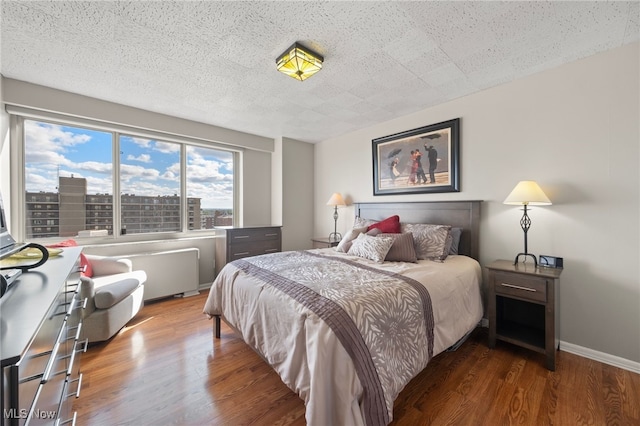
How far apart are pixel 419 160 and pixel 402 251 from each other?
4.38ft

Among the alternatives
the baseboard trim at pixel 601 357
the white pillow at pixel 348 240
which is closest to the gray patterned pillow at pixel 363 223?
the white pillow at pixel 348 240

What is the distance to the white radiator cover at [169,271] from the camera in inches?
123

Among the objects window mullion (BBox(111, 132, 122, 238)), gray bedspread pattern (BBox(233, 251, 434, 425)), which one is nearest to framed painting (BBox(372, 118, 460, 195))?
gray bedspread pattern (BBox(233, 251, 434, 425))

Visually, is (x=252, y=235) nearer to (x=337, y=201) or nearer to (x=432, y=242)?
(x=337, y=201)

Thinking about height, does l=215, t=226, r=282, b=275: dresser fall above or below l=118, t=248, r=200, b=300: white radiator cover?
above

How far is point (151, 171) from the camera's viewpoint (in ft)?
11.5

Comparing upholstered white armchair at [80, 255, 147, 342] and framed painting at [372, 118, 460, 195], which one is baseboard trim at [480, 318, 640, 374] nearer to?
framed painting at [372, 118, 460, 195]

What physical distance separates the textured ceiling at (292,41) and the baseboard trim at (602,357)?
94.9 inches

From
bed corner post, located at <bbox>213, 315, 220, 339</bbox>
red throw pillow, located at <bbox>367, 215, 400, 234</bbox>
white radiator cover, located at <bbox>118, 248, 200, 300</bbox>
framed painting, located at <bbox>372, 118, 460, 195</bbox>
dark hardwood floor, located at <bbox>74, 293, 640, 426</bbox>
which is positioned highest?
framed painting, located at <bbox>372, 118, 460, 195</bbox>

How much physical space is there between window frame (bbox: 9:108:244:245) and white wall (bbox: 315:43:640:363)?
3449mm

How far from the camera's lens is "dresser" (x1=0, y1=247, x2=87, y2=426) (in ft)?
1.95

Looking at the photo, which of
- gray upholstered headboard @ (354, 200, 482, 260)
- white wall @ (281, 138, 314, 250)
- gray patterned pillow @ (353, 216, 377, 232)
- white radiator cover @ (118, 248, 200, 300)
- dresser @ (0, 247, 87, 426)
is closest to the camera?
dresser @ (0, 247, 87, 426)

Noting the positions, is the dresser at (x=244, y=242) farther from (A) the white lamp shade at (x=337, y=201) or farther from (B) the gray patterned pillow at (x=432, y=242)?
(B) the gray patterned pillow at (x=432, y=242)

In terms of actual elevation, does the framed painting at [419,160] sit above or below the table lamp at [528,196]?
above
